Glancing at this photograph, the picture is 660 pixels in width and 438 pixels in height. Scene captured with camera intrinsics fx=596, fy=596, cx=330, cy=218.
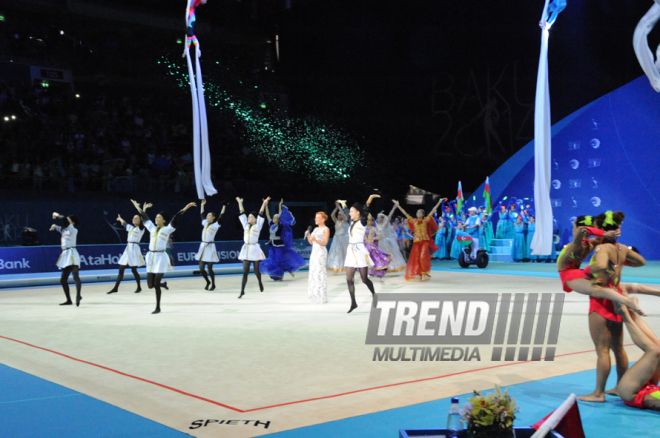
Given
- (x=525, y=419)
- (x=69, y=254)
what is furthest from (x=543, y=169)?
(x=69, y=254)

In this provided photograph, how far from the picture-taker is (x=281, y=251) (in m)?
17.5

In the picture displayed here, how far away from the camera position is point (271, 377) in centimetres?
627

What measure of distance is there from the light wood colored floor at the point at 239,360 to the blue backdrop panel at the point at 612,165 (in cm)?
1184

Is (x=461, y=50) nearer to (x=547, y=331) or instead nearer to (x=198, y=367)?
(x=547, y=331)

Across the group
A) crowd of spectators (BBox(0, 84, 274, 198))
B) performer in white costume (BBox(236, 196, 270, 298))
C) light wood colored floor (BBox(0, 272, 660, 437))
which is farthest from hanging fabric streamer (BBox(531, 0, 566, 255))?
crowd of spectators (BBox(0, 84, 274, 198))

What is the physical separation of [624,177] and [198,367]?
2163 centimetres

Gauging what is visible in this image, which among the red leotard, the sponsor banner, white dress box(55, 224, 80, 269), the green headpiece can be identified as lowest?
the sponsor banner

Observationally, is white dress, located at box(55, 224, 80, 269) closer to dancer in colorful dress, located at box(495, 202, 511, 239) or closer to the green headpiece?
the green headpiece

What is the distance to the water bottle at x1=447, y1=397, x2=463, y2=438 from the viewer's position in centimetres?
338

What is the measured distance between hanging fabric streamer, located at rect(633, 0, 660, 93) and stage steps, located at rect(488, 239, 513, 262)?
51.2 ft

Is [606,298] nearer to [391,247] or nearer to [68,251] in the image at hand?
[68,251]

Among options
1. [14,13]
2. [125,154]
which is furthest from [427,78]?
[14,13]

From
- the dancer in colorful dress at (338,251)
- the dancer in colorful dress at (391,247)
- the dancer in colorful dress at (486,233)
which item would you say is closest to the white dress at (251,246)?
the dancer in colorful dress at (338,251)

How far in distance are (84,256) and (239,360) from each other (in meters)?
13.5
